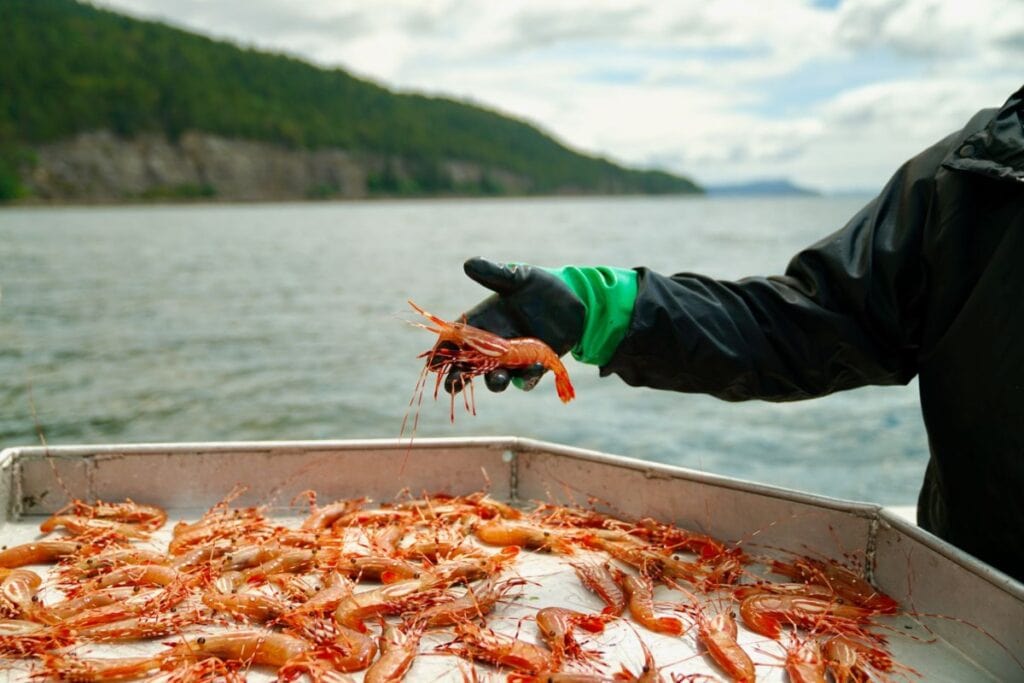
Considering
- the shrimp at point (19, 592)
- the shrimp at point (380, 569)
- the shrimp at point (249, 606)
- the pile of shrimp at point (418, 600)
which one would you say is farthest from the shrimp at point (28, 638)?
the shrimp at point (380, 569)

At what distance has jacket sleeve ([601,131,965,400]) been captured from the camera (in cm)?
373

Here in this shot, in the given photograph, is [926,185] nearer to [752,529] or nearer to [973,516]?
[973,516]

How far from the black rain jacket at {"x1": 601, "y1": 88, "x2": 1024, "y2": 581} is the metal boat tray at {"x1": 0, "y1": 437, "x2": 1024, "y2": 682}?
0.94 ft

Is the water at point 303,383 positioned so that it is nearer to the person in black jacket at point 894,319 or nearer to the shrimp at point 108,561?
the person in black jacket at point 894,319

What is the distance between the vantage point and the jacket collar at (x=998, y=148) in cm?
337

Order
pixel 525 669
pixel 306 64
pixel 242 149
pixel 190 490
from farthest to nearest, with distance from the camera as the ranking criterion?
pixel 306 64
pixel 242 149
pixel 190 490
pixel 525 669

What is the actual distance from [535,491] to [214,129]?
108 metres

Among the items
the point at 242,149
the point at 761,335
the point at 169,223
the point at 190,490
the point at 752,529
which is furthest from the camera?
the point at 242,149

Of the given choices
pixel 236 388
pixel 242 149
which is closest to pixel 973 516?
pixel 236 388

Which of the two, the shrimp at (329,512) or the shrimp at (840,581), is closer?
the shrimp at (840,581)

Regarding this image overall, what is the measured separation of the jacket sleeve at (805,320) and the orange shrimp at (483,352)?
13.8 inches

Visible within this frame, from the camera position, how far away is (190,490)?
16.7ft

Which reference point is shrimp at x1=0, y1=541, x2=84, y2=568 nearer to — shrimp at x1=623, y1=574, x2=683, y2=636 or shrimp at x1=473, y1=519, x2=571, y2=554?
shrimp at x1=473, y1=519, x2=571, y2=554

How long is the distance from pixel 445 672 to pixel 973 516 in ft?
7.24
